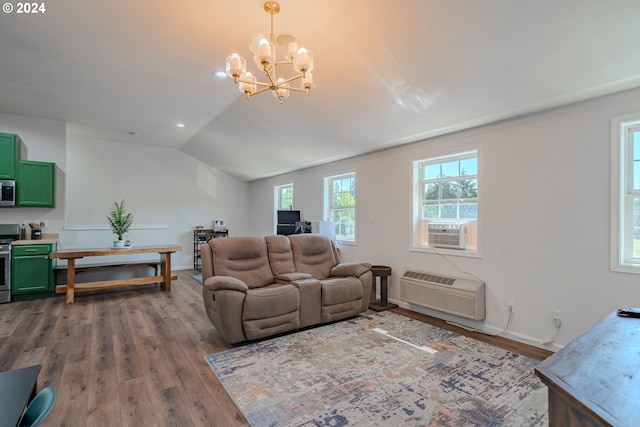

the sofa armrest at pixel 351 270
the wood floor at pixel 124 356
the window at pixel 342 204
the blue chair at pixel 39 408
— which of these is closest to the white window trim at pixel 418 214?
the sofa armrest at pixel 351 270

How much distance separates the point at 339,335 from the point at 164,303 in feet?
9.11

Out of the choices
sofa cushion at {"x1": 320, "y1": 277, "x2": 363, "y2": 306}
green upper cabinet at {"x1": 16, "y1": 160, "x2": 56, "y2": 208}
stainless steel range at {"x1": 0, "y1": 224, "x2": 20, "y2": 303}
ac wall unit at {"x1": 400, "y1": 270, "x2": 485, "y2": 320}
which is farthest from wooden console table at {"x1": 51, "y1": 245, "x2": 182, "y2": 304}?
ac wall unit at {"x1": 400, "y1": 270, "x2": 485, "y2": 320}

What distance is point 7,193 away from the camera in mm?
4551

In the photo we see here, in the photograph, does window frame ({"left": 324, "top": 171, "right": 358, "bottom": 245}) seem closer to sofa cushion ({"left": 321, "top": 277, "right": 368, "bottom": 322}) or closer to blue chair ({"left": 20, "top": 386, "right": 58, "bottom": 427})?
sofa cushion ({"left": 321, "top": 277, "right": 368, "bottom": 322})

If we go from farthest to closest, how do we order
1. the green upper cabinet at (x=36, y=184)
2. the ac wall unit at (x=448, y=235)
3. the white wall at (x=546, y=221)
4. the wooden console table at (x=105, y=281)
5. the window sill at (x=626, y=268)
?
the green upper cabinet at (x=36, y=184) → the wooden console table at (x=105, y=281) → the ac wall unit at (x=448, y=235) → the white wall at (x=546, y=221) → the window sill at (x=626, y=268)

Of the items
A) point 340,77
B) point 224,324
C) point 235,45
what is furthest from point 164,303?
point 340,77

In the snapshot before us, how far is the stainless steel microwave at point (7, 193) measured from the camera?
4.52m

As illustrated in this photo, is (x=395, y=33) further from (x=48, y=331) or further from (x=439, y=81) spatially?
(x=48, y=331)

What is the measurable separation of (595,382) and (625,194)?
2337mm

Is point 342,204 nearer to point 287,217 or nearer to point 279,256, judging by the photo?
point 287,217

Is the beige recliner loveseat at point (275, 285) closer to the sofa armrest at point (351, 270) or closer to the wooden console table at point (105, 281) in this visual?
the sofa armrest at point (351, 270)

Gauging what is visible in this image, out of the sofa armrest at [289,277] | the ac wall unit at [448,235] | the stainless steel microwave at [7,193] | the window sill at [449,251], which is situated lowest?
the sofa armrest at [289,277]

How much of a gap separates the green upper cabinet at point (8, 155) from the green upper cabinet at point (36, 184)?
0.07 metres

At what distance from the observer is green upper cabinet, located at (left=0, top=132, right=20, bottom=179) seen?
14.9ft
